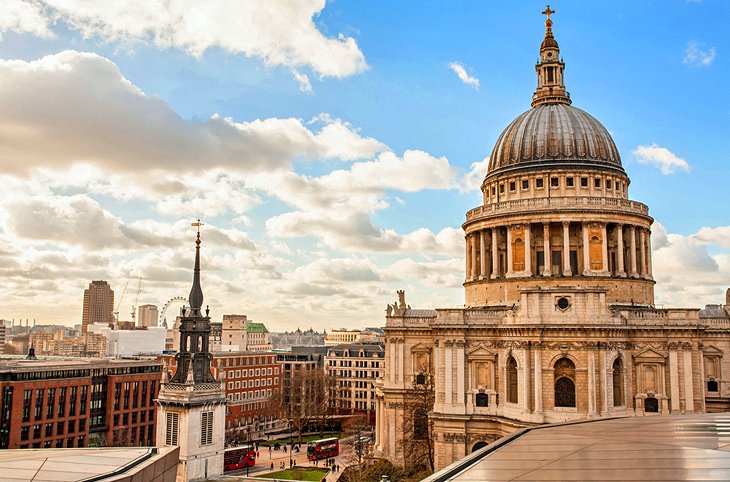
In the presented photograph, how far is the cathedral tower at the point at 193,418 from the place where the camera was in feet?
147

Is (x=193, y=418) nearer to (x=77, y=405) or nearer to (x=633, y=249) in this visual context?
(x=77, y=405)

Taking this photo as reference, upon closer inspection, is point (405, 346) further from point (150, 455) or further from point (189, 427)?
point (150, 455)

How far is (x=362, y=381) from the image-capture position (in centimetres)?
13262

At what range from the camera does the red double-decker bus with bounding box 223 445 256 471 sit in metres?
81.0

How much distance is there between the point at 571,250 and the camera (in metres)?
67.1

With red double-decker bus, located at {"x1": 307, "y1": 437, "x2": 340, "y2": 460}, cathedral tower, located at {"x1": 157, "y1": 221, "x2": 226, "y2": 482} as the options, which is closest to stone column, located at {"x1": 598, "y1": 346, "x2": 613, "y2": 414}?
cathedral tower, located at {"x1": 157, "y1": 221, "x2": 226, "y2": 482}

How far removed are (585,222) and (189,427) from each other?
42.2m

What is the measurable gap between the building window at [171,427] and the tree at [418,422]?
26.3 meters

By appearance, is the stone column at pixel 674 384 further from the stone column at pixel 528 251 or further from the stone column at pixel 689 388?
the stone column at pixel 528 251

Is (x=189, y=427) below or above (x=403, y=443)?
above

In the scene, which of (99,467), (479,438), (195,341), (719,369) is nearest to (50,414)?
(195,341)

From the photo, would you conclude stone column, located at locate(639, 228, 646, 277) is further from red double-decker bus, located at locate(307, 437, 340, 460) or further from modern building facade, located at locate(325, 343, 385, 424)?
modern building facade, located at locate(325, 343, 385, 424)

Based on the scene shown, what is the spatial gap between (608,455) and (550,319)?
32.5m

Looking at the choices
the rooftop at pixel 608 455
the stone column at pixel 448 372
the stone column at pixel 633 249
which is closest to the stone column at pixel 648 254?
the stone column at pixel 633 249
